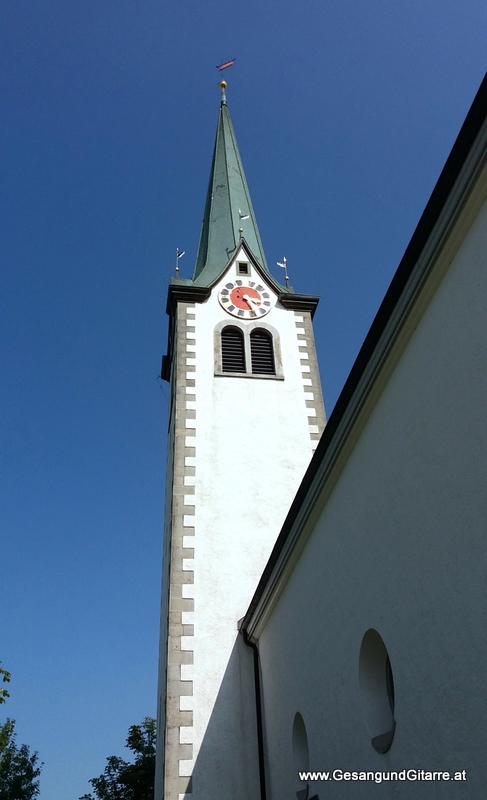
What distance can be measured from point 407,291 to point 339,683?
4395 mm

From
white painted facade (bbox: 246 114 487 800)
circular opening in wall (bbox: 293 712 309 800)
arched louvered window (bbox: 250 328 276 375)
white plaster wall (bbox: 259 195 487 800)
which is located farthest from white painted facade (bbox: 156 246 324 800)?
white plaster wall (bbox: 259 195 487 800)

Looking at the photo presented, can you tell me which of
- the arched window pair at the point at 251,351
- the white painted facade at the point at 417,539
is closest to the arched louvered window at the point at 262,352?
the arched window pair at the point at 251,351

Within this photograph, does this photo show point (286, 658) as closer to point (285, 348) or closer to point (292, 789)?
point (292, 789)

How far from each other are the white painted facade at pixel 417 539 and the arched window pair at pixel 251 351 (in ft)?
30.0

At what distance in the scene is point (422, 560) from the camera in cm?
561

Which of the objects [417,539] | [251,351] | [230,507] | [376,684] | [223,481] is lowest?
[376,684]

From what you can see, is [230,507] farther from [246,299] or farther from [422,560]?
[422,560]

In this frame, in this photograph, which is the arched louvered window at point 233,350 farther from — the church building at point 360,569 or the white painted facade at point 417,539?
the white painted facade at point 417,539

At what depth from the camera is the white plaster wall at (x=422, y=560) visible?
492cm

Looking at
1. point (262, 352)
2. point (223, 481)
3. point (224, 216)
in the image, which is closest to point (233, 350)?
point (262, 352)

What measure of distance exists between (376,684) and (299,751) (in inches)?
129

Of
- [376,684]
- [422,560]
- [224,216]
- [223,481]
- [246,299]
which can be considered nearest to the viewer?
[422,560]

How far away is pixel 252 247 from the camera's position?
22484 mm

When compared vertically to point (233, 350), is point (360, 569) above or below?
below
